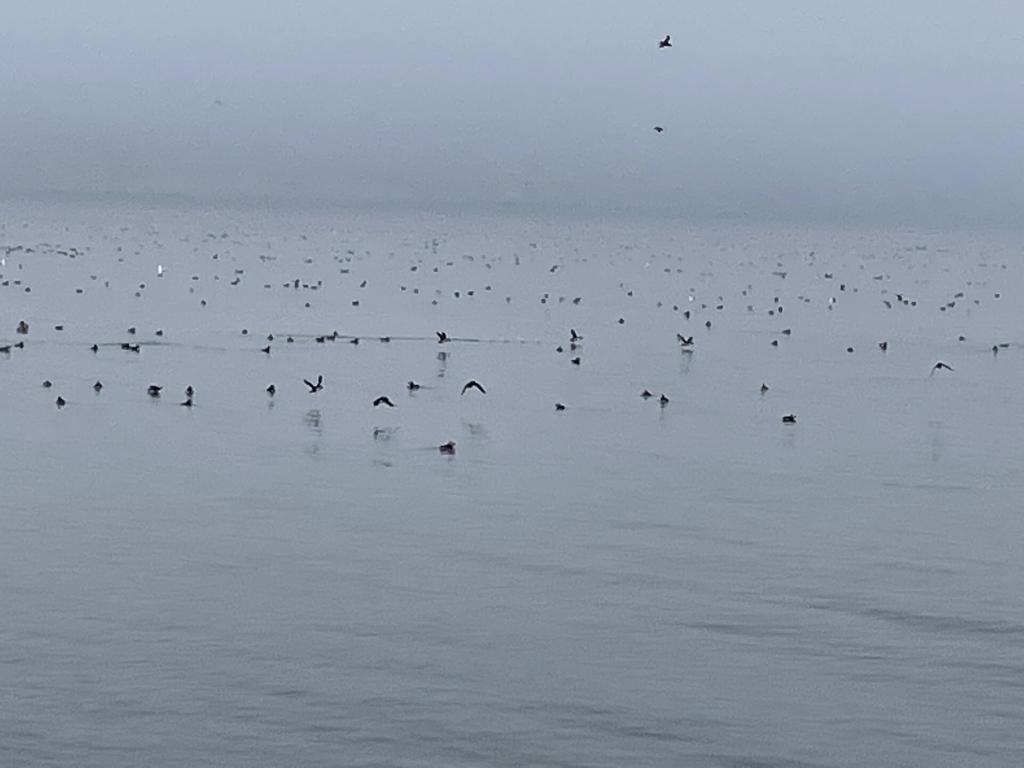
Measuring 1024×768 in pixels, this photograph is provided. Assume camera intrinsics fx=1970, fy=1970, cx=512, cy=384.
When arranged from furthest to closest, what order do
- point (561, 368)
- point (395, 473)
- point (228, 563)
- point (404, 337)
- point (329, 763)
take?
point (404, 337), point (561, 368), point (395, 473), point (228, 563), point (329, 763)

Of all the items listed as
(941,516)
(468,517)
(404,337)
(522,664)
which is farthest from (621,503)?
(404,337)

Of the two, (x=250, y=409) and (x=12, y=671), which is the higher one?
(x=250, y=409)

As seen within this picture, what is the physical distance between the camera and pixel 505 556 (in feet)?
104

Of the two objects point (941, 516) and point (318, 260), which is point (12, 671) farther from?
point (318, 260)

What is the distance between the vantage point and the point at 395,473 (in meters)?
39.5

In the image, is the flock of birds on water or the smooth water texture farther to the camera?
the flock of birds on water

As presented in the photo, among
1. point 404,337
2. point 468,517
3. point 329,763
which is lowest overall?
point 329,763

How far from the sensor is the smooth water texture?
22.8 m

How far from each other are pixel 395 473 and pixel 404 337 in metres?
31.4

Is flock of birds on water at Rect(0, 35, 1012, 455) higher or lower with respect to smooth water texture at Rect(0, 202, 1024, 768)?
higher

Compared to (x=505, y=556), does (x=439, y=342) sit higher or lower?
higher

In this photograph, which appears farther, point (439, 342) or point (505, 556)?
point (439, 342)

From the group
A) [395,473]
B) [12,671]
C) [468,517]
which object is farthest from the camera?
[395,473]

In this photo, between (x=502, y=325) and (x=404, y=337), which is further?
(x=502, y=325)
